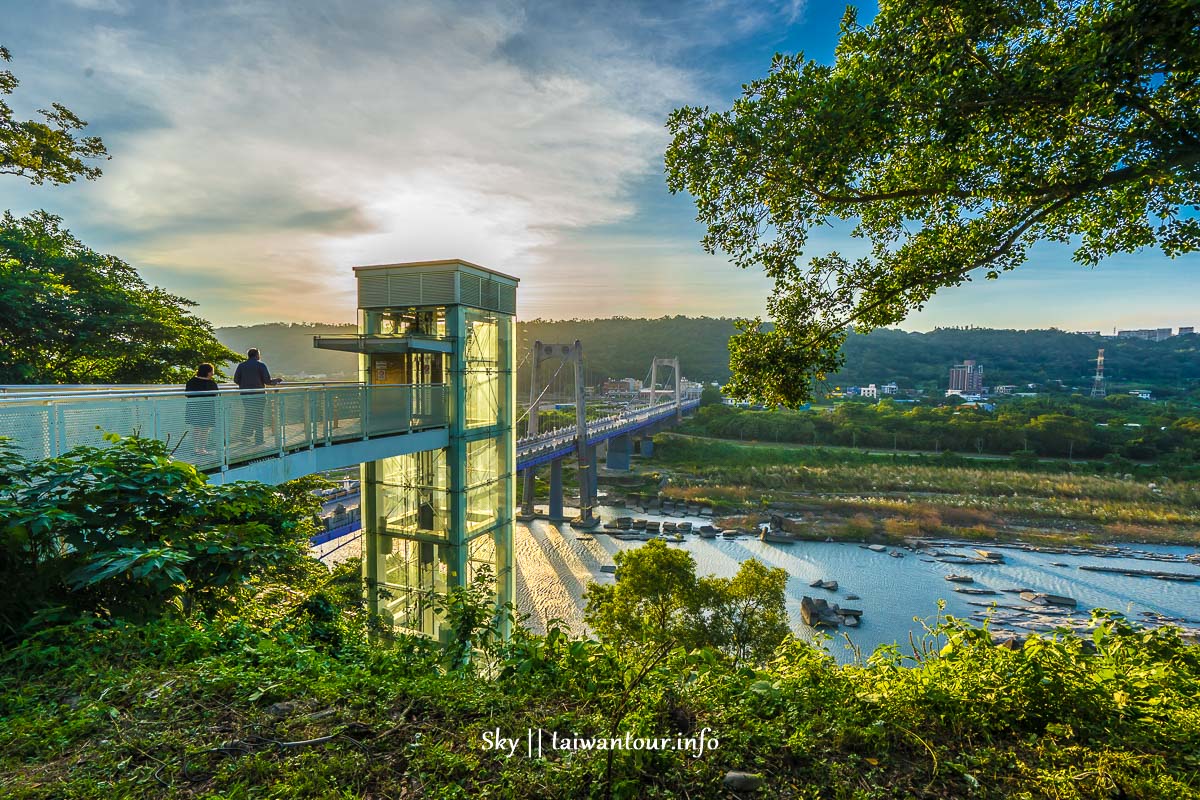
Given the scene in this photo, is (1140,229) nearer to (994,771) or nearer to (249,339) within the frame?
(994,771)

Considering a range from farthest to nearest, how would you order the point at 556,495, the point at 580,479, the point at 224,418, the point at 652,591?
1. the point at 580,479
2. the point at 556,495
3. the point at 652,591
4. the point at 224,418

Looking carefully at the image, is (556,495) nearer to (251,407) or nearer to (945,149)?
(251,407)

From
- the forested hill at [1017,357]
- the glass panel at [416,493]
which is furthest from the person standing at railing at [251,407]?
the forested hill at [1017,357]

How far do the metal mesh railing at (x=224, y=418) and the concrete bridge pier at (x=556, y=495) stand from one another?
21887 millimetres

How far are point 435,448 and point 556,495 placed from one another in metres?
22.2

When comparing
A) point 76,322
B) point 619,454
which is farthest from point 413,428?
point 619,454

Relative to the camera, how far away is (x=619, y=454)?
4497 centimetres

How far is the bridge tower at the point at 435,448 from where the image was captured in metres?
6.98

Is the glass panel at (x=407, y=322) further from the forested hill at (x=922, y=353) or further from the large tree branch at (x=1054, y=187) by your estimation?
the forested hill at (x=922, y=353)

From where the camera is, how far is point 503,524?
26.7ft

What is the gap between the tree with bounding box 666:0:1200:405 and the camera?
3.05 metres

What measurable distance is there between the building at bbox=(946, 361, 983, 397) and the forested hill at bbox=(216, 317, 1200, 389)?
7.17ft

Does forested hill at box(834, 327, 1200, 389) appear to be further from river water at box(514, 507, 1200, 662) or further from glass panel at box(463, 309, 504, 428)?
glass panel at box(463, 309, 504, 428)

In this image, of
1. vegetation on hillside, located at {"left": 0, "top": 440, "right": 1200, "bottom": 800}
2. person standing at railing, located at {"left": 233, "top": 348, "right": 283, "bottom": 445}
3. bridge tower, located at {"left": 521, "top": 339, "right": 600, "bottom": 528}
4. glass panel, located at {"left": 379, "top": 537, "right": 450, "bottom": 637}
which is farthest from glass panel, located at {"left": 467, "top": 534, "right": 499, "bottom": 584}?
bridge tower, located at {"left": 521, "top": 339, "right": 600, "bottom": 528}
